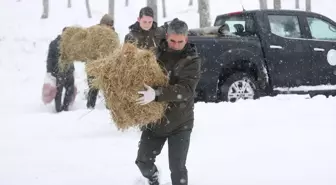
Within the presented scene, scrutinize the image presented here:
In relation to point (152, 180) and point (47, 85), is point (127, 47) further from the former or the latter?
point (47, 85)

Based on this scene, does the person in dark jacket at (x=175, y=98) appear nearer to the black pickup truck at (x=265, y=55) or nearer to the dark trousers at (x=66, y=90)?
the black pickup truck at (x=265, y=55)

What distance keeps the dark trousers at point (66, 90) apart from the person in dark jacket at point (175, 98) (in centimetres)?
532

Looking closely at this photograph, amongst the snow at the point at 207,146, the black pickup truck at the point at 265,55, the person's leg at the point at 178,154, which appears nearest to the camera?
the person's leg at the point at 178,154

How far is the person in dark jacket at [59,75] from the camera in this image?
869 cm

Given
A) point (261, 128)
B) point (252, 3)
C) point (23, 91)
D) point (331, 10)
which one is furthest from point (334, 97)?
point (252, 3)

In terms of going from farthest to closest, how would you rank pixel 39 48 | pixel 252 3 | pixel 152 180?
pixel 252 3
pixel 39 48
pixel 152 180

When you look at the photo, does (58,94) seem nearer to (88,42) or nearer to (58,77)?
(58,77)

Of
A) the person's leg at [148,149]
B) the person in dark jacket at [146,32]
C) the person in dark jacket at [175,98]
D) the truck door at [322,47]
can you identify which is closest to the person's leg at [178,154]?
the person in dark jacket at [175,98]

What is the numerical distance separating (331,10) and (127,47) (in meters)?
29.5

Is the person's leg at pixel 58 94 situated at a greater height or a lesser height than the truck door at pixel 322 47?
lesser

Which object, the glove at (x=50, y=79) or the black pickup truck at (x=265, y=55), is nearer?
the black pickup truck at (x=265, y=55)

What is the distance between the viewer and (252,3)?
119ft

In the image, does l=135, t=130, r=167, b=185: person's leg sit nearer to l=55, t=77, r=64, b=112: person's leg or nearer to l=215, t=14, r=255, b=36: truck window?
l=215, t=14, r=255, b=36: truck window

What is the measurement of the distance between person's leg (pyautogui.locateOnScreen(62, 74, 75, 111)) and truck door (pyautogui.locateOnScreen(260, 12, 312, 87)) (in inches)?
144
